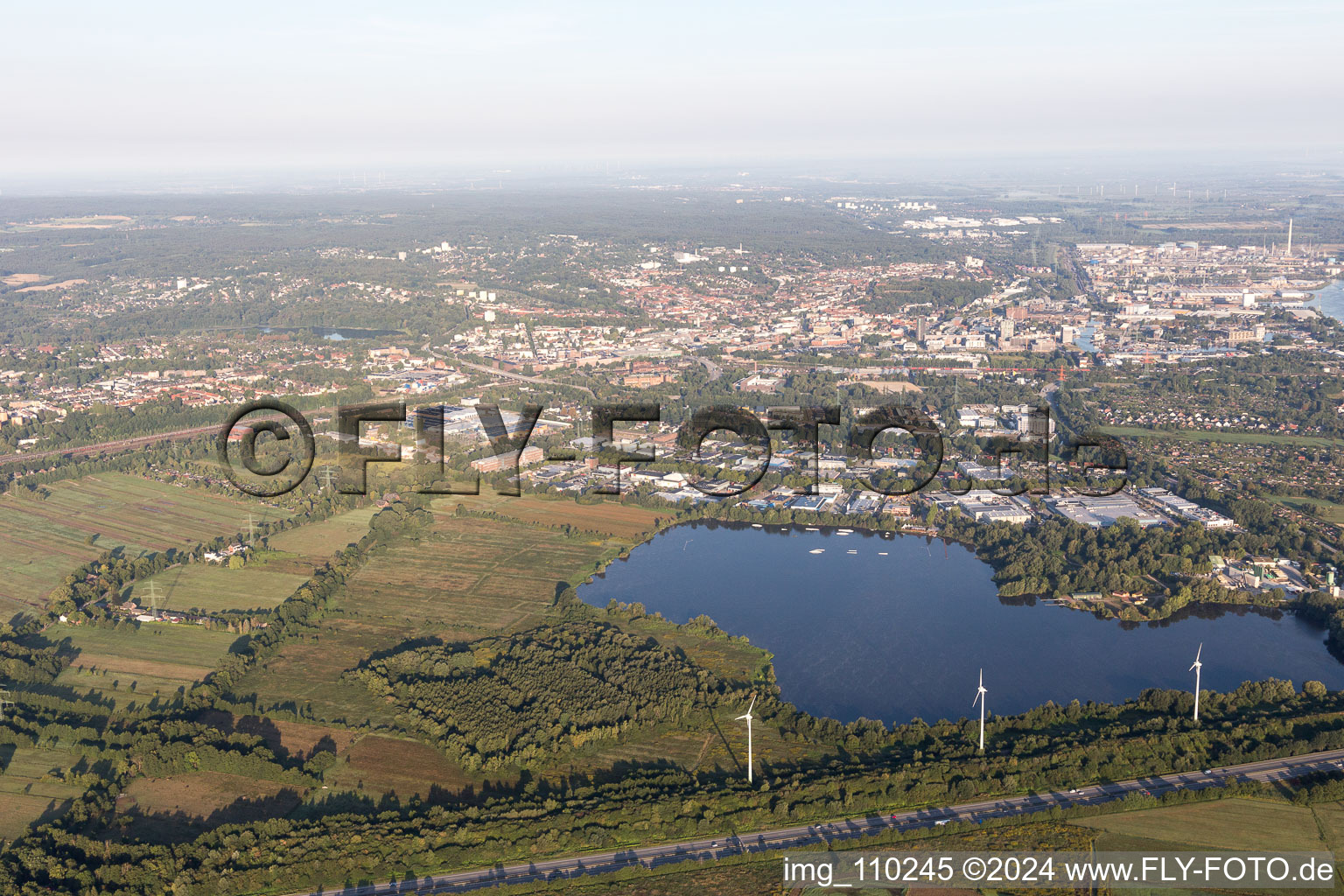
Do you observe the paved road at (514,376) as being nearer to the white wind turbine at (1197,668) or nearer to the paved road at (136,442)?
the paved road at (136,442)

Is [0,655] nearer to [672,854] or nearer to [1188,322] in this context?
[672,854]

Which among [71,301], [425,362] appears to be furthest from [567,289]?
[71,301]

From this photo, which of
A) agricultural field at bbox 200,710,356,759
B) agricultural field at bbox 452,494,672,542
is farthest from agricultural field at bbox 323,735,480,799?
agricultural field at bbox 452,494,672,542

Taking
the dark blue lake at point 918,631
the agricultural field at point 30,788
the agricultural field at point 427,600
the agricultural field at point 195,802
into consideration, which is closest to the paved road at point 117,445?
the agricultural field at point 427,600

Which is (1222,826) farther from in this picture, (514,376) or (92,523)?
(514,376)

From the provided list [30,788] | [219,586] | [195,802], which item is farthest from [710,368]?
[30,788]
